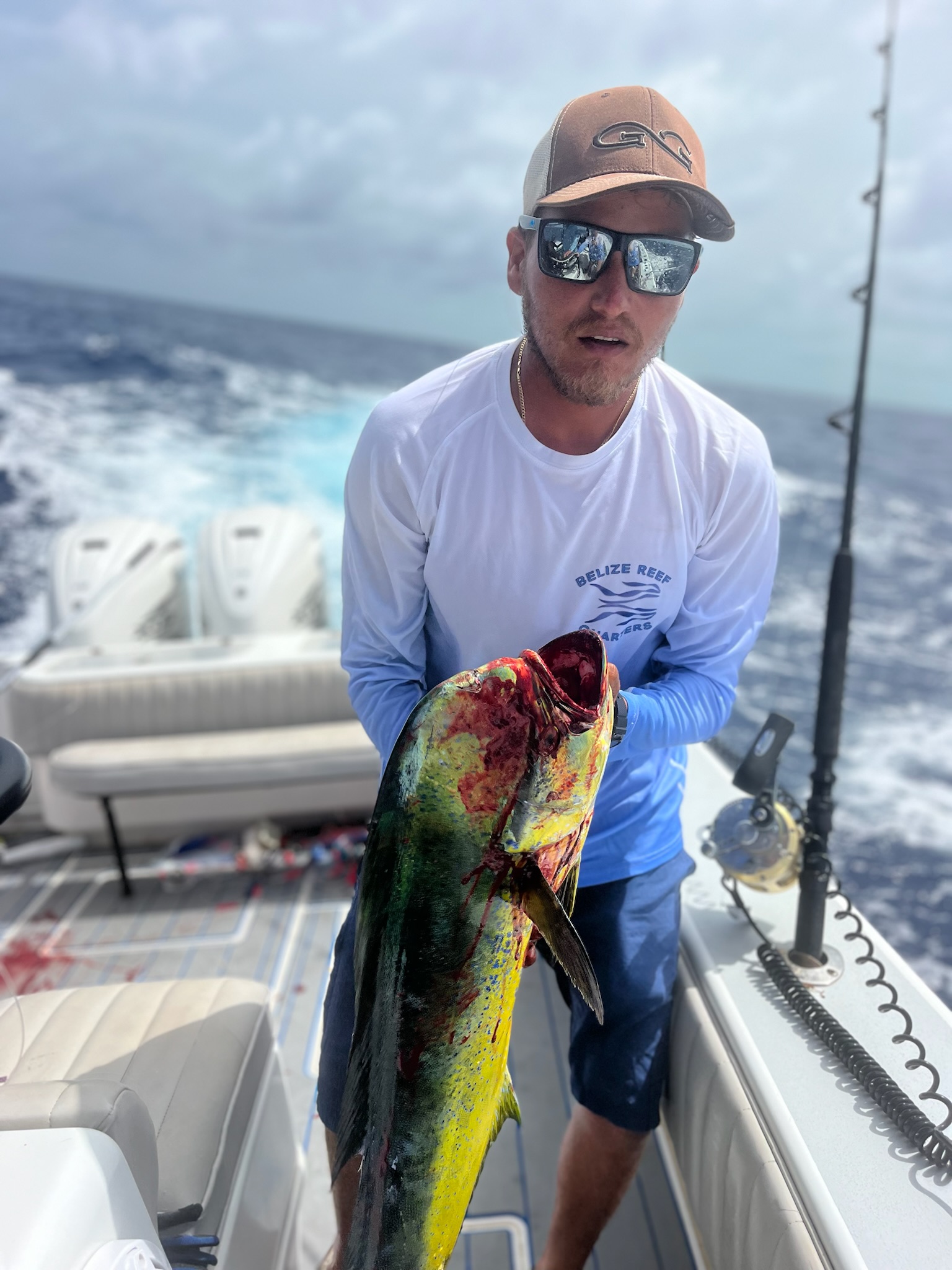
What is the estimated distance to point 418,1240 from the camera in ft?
3.85

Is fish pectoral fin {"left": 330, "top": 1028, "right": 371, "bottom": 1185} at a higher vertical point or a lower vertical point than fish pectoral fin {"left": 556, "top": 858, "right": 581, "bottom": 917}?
lower

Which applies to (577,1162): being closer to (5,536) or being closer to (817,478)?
(5,536)

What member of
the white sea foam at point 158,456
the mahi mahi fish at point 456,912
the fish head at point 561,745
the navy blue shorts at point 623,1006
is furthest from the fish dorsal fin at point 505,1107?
the white sea foam at point 158,456

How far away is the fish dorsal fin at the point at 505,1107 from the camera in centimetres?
126

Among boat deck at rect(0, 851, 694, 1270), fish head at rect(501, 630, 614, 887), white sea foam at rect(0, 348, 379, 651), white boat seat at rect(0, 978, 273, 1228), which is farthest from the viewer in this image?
white sea foam at rect(0, 348, 379, 651)

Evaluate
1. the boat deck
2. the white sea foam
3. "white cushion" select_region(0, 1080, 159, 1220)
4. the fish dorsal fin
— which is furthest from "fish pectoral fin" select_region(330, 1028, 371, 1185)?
the white sea foam

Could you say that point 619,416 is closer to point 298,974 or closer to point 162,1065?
point 162,1065

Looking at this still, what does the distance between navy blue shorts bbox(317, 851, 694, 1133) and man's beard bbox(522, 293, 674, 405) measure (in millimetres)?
963

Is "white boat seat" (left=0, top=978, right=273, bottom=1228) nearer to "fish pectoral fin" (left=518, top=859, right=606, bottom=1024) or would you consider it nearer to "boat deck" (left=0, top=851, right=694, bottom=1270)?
"boat deck" (left=0, top=851, right=694, bottom=1270)

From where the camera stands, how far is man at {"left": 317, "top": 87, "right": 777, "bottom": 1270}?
1487 mm

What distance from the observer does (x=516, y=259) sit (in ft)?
5.50

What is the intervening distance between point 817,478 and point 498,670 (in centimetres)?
1533

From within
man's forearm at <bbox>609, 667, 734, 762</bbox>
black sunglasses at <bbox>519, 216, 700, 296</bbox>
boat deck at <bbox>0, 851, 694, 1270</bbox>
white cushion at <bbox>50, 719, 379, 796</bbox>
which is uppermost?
black sunglasses at <bbox>519, 216, 700, 296</bbox>

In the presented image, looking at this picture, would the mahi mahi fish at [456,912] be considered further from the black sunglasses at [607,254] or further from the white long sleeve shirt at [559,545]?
the black sunglasses at [607,254]
